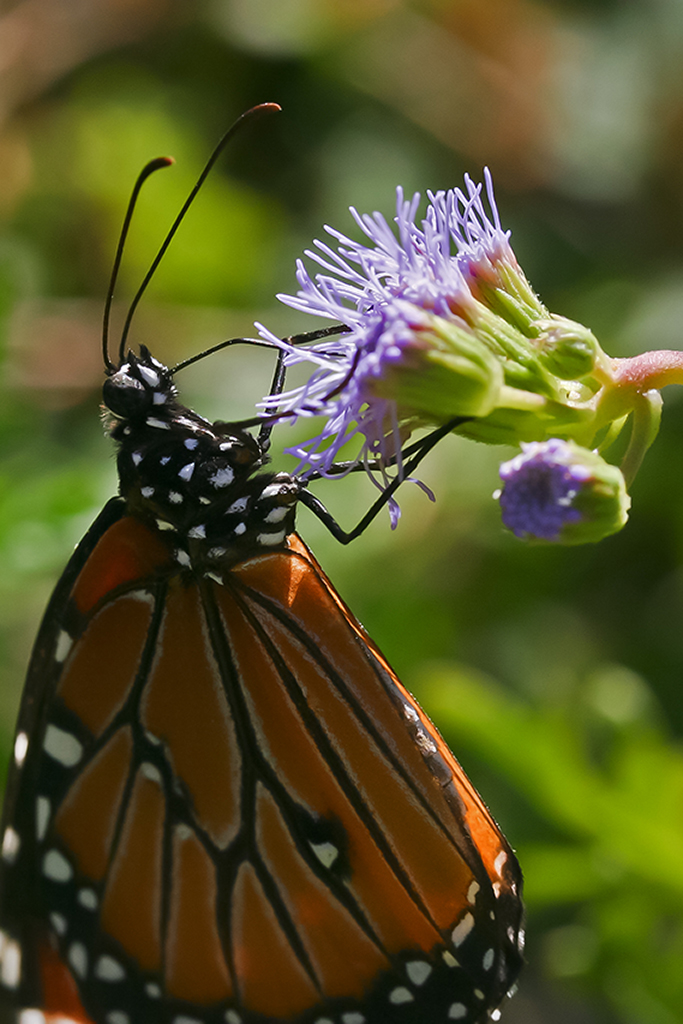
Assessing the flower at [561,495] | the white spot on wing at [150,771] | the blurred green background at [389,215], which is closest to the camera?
the flower at [561,495]

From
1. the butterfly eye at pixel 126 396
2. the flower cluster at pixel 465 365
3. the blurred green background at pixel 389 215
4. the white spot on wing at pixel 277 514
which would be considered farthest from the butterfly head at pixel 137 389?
the blurred green background at pixel 389 215

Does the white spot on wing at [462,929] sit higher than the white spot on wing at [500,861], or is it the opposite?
the white spot on wing at [500,861]

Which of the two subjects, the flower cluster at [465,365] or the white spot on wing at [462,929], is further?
the white spot on wing at [462,929]

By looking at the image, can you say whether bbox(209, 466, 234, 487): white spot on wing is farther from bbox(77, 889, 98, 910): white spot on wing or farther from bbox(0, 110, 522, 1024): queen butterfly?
bbox(77, 889, 98, 910): white spot on wing

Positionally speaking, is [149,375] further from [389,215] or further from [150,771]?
[389,215]

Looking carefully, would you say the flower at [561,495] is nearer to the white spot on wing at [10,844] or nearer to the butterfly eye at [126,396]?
the butterfly eye at [126,396]

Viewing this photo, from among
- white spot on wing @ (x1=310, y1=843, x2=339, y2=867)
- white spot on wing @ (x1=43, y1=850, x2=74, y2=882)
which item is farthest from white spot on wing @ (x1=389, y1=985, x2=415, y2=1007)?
white spot on wing @ (x1=43, y1=850, x2=74, y2=882)

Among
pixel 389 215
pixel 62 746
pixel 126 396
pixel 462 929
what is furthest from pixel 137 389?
pixel 389 215

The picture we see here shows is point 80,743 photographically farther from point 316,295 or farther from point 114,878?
point 316,295
